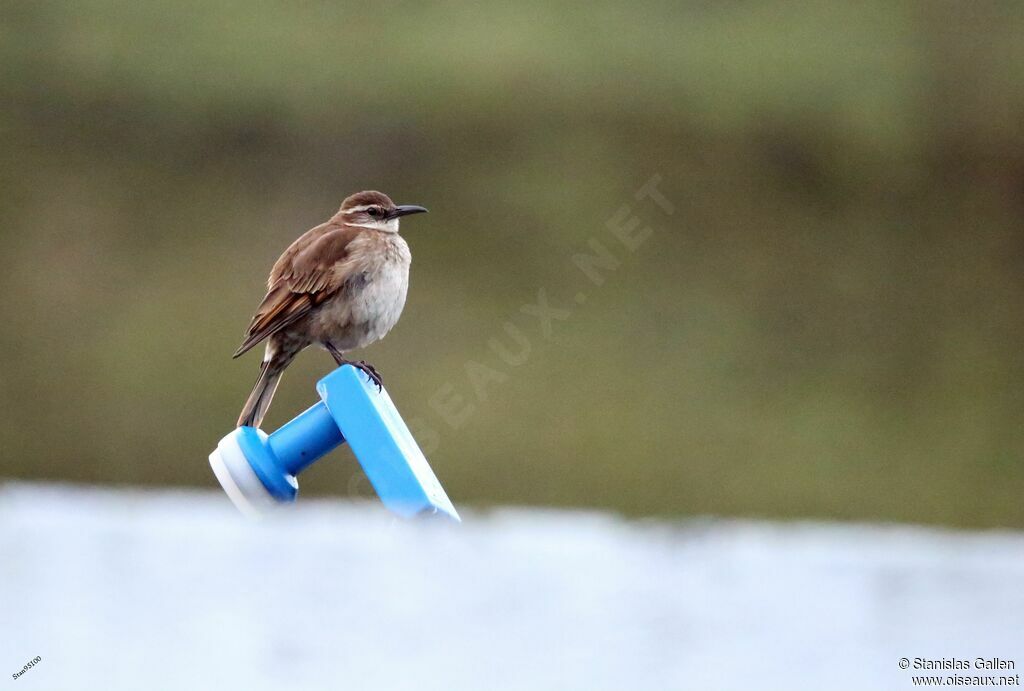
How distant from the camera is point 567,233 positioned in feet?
42.1

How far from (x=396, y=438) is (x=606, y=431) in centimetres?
795

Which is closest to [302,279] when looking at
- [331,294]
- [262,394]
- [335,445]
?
[331,294]

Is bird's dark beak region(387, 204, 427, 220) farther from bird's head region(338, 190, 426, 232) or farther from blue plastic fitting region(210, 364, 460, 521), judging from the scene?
blue plastic fitting region(210, 364, 460, 521)

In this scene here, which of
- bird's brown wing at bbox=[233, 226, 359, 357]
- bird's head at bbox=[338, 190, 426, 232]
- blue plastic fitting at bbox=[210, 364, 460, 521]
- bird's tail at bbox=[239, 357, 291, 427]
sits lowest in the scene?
blue plastic fitting at bbox=[210, 364, 460, 521]

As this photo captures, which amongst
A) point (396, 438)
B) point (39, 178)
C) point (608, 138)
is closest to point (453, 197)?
point (608, 138)

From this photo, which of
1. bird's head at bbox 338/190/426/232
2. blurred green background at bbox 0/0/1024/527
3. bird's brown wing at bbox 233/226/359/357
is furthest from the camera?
blurred green background at bbox 0/0/1024/527

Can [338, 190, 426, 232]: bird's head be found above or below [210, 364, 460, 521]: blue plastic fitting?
above

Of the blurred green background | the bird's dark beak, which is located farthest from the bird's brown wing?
the blurred green background

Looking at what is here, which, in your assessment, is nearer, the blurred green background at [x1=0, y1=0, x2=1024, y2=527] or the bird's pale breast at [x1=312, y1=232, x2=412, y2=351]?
the bird's pale breast at [x1=312, y1=232, x2=412, y2=351]

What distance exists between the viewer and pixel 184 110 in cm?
1370

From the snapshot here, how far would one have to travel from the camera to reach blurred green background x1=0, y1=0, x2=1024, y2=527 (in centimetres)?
1063

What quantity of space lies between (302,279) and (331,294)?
0.11 metres

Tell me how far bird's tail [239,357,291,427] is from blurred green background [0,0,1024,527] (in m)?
4.44

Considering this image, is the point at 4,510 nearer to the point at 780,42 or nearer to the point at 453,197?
the point at 453,197
